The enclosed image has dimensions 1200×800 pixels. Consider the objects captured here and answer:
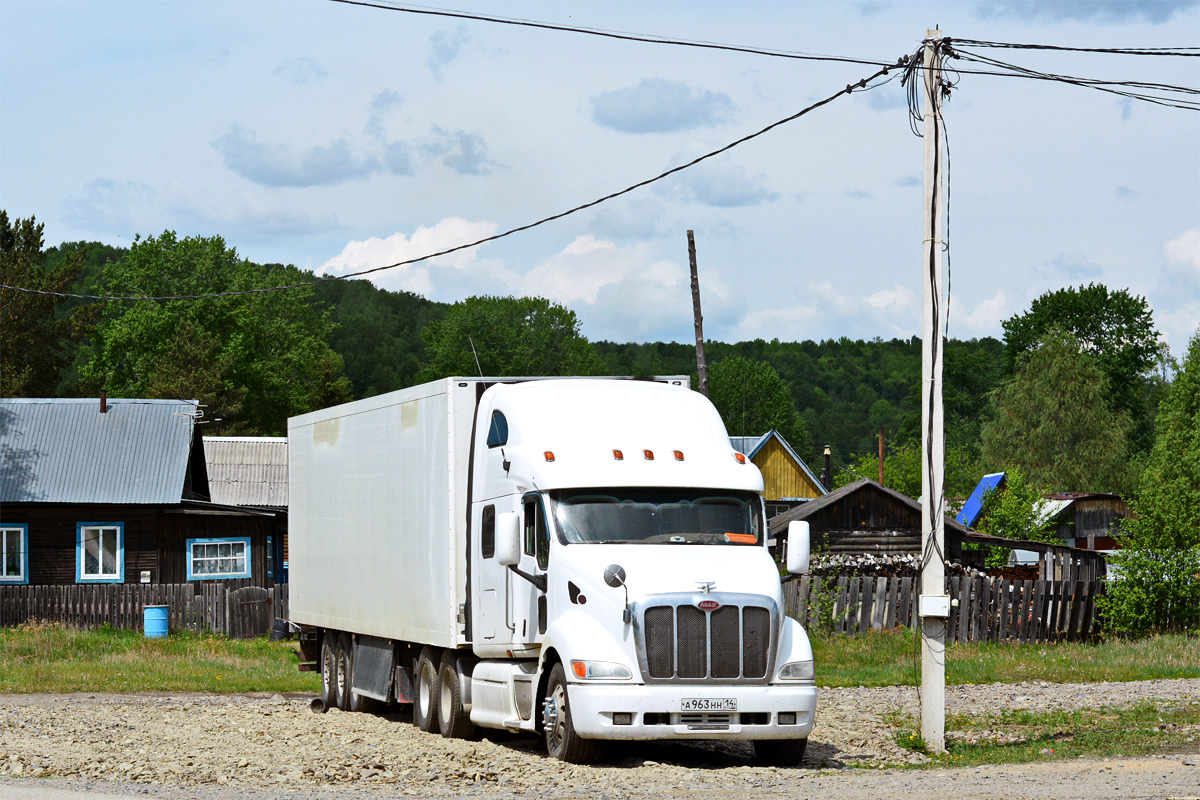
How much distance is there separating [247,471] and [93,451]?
1407cm

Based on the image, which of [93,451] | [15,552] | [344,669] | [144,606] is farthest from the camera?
[93,451]

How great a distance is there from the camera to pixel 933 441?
13.3 m

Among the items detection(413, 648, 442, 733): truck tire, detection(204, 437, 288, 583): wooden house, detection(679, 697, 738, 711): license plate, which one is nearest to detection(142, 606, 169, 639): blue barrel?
detection(413, 648, 442, 733): truck tire

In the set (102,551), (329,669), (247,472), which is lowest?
(329,669)

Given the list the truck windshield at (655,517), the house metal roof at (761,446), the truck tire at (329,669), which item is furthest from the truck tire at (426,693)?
the house metal roof at (761,446)

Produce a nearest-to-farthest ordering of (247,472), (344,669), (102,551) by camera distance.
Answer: (344,669), (102,551), (247,472)

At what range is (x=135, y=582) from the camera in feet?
120

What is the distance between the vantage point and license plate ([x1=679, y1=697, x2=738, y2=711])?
12109mm

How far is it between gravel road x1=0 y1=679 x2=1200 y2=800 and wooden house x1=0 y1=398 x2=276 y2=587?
733 inches

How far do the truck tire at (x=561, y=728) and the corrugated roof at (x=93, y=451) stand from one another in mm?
25235

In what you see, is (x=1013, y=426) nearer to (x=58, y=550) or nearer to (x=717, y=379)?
(x=717, y=379)

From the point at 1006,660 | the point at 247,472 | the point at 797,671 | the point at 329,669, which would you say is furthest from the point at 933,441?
the point at 247,472

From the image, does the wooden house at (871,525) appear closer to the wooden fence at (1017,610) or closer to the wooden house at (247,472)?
the wooden fence at (1017,610)

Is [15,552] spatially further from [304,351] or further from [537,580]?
[304,351]
